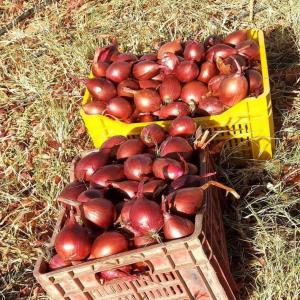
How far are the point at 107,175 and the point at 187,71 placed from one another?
2.93ft

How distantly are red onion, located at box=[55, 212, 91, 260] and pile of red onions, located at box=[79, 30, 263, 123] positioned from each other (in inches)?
38.4

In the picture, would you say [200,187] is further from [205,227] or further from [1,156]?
[1,156]

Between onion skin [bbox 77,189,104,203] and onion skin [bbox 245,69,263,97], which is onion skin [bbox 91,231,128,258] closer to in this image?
onion skin [bbox 77,189,104,203]

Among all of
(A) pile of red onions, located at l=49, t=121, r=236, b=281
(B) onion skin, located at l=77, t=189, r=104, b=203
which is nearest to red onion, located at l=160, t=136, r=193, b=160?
(A) pile of red onions, located at l=49, t=121, r=236, b=281

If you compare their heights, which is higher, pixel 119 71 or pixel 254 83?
pixel 119 71

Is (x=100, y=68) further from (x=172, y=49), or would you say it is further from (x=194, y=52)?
(x=194, y=52)

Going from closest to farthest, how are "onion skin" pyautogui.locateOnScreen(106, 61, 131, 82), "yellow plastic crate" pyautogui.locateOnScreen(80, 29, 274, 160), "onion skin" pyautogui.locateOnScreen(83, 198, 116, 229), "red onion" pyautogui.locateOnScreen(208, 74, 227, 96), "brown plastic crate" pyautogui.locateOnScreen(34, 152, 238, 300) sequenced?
"brown plastic crate" pyautogui.locateOnScreen(34, 152, 238, 300) < "onion skin" pyautogui.locateOnScreen(83, 198, 116, 229) < "yellow plastic crate" pyautogui.locateOnScreen(80, 29, 274, 160) < "red onion" pyautogui.locateOnScreen(208, 74, 227, 96) < "onion skin" pyautogui.locateOnScreen(106, 61, 131, 82)

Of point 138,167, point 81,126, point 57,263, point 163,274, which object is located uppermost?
point 138,167

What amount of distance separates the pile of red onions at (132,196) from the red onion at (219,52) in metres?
0.59

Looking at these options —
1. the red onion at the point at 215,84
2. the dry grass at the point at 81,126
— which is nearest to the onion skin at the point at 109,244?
the dry grass at the point at 81,126

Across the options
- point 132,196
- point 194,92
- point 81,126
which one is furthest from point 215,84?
point 81,126

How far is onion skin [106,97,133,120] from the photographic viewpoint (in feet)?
9.48

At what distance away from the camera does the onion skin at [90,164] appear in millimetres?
2459

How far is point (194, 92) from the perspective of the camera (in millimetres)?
2877
